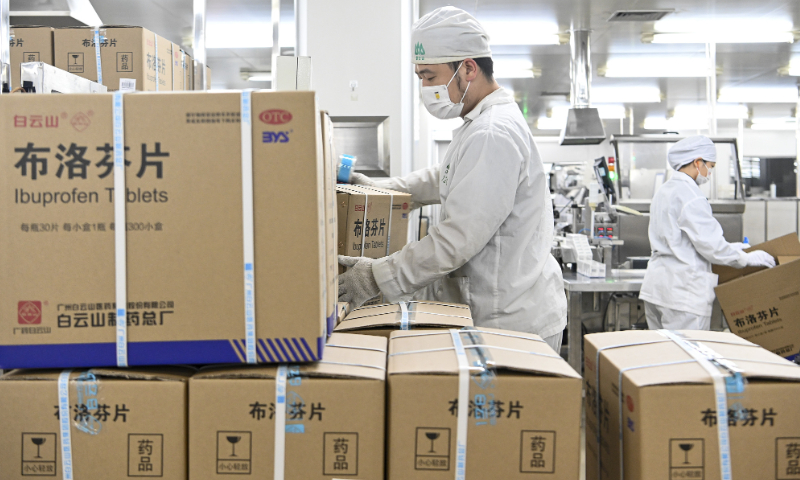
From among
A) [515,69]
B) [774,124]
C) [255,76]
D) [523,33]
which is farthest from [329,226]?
[774,124]

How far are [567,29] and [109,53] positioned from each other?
513 cm

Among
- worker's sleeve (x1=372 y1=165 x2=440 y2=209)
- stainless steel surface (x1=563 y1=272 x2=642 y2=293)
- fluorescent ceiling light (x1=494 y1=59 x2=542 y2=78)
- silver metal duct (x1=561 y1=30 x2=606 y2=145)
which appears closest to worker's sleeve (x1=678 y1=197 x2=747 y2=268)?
stainless steel surface (x1=563 y1=272 x2=642 y2=293)

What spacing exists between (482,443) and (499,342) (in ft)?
0.78

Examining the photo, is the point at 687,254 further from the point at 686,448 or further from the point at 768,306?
the point at 686,448

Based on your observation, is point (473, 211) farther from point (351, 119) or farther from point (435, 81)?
point (351, 119)

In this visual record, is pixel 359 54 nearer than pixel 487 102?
No

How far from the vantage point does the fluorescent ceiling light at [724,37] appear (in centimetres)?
664

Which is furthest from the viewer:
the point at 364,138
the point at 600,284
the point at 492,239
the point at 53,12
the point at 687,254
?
the point at 600,284

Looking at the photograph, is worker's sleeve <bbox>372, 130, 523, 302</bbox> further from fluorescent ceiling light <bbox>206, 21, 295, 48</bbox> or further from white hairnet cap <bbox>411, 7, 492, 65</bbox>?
fluorescent ceiling light <bbox>206, 21, 295, 48</bbox>

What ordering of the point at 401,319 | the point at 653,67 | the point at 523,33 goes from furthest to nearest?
the point at 653,67 < the point at 523,33 < the point at 401,319

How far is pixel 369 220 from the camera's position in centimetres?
178

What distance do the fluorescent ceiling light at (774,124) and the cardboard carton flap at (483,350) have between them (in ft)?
49.1

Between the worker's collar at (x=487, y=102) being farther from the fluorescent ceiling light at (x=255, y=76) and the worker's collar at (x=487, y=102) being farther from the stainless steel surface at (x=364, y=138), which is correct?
the fluorescent ceiling light at (x=255, y=76)

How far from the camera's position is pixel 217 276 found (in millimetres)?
1016
